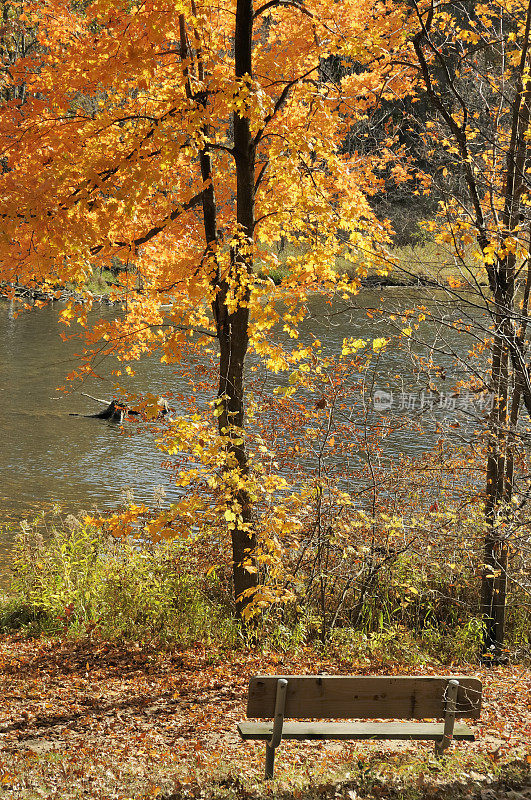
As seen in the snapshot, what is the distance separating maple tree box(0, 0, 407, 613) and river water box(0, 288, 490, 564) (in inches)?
50.2

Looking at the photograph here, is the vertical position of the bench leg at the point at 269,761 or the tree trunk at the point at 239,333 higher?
the tree trunk at the point at 239,333

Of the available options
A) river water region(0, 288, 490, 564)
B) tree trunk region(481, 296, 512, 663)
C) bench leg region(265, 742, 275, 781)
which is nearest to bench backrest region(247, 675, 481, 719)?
bench leg region(265, 742, 275, 781)

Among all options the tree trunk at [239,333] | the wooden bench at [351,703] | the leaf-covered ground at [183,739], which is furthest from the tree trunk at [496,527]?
the wooden bench at [351,703]

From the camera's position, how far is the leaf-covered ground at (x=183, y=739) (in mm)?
4648

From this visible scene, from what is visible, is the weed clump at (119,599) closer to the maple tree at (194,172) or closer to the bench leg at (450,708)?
the maple tree at (194,172)

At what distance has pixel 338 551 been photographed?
27.5 feet

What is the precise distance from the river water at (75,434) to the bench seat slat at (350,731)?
3.24 m

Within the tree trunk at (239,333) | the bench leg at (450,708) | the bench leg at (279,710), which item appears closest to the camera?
the bench leg at (279,710)

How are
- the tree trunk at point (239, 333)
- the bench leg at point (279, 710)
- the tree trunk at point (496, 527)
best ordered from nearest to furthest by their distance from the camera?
the bench leg at point (279, 710) → the tree trunk at point (239, 333) → the tree trunk at point (496, 527)

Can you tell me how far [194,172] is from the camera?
9078 millimetres

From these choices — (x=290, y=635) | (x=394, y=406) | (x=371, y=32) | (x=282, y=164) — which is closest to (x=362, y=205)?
(x=282, y=164)

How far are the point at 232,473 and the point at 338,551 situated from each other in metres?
2.21

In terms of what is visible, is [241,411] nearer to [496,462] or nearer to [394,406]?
[496,462]

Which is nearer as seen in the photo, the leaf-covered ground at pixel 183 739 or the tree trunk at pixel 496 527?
the leaf-covered ground at pixel 183 739
